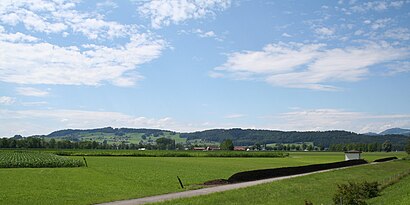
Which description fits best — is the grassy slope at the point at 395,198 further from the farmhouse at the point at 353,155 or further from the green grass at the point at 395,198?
the farmhouse at the point at 353,155

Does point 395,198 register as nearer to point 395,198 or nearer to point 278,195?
point 395,198

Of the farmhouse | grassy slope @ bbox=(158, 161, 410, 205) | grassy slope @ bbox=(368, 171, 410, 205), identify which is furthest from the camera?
the farmhouse

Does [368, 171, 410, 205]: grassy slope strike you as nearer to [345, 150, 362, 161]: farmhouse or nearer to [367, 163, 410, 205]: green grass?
[367, 163, 410, 205]: green grass

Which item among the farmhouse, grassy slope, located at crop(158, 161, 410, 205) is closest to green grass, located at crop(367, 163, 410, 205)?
grassy slope, located at crop(158, 161, 410, 205)

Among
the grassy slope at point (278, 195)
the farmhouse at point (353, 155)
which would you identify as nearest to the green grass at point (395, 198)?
the grassy slope at point (278, 195)

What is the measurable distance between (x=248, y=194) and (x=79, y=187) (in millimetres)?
13899

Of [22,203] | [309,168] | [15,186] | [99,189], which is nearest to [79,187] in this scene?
[99,189]

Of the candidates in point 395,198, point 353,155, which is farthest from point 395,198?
point 353,155

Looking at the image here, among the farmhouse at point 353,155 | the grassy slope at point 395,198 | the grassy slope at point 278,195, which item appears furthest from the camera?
the farmhouse at point 353,155

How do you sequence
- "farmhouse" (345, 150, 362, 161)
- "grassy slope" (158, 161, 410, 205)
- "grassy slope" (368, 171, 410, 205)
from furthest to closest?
"farmhouse" (345, 150, 362, 161) → "grassy slope" (158, 161, 410, 205) → "grassy slope" (368, 171, 410, 205)

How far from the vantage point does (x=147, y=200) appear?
86.8 feet

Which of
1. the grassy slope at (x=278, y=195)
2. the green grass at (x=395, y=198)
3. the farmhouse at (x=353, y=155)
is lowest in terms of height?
the grassy slope at (x=278, y=195)

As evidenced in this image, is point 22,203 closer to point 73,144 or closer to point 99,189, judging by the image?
point 99,189

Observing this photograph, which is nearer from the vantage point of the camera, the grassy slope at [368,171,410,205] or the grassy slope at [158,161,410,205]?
the grassy slope at [368,171,410,205]
